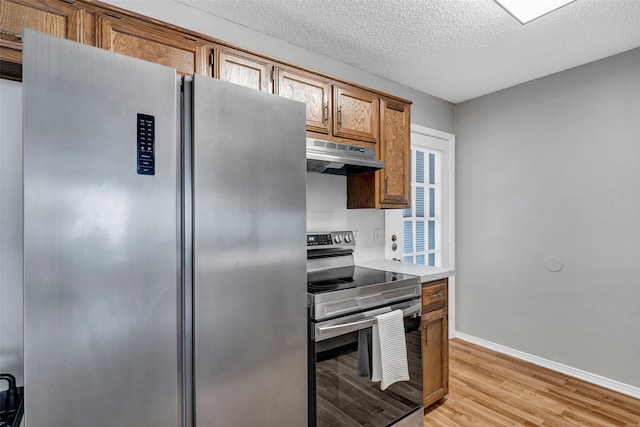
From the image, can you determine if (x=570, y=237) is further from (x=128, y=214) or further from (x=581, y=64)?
(x=128, y=214)

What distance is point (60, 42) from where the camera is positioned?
0.93m

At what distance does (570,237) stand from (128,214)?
10.6ft

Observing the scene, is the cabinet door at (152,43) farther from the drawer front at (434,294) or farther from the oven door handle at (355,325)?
the drawer front at (434,294)

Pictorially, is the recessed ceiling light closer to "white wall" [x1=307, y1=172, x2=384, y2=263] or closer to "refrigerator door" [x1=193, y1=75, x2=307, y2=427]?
"refrigerator door" [x1=193, y1=75, x2=307, y2=427]

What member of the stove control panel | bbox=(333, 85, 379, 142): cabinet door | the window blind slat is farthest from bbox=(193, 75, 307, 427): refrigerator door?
the window blind slat

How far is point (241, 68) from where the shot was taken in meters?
1.75

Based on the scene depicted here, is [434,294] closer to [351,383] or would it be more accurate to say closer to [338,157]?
[351,383]

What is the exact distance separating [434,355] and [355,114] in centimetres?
177

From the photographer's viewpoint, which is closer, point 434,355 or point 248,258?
point 248,258

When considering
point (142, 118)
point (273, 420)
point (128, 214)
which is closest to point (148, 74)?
point (142, 118)

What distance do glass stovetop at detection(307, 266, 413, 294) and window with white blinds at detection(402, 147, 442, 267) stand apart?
99 centimetres

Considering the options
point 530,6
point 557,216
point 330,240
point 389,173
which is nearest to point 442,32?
point 530,6

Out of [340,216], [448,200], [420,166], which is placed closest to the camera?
[340,216]

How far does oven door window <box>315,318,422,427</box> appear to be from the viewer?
1.62 metres
